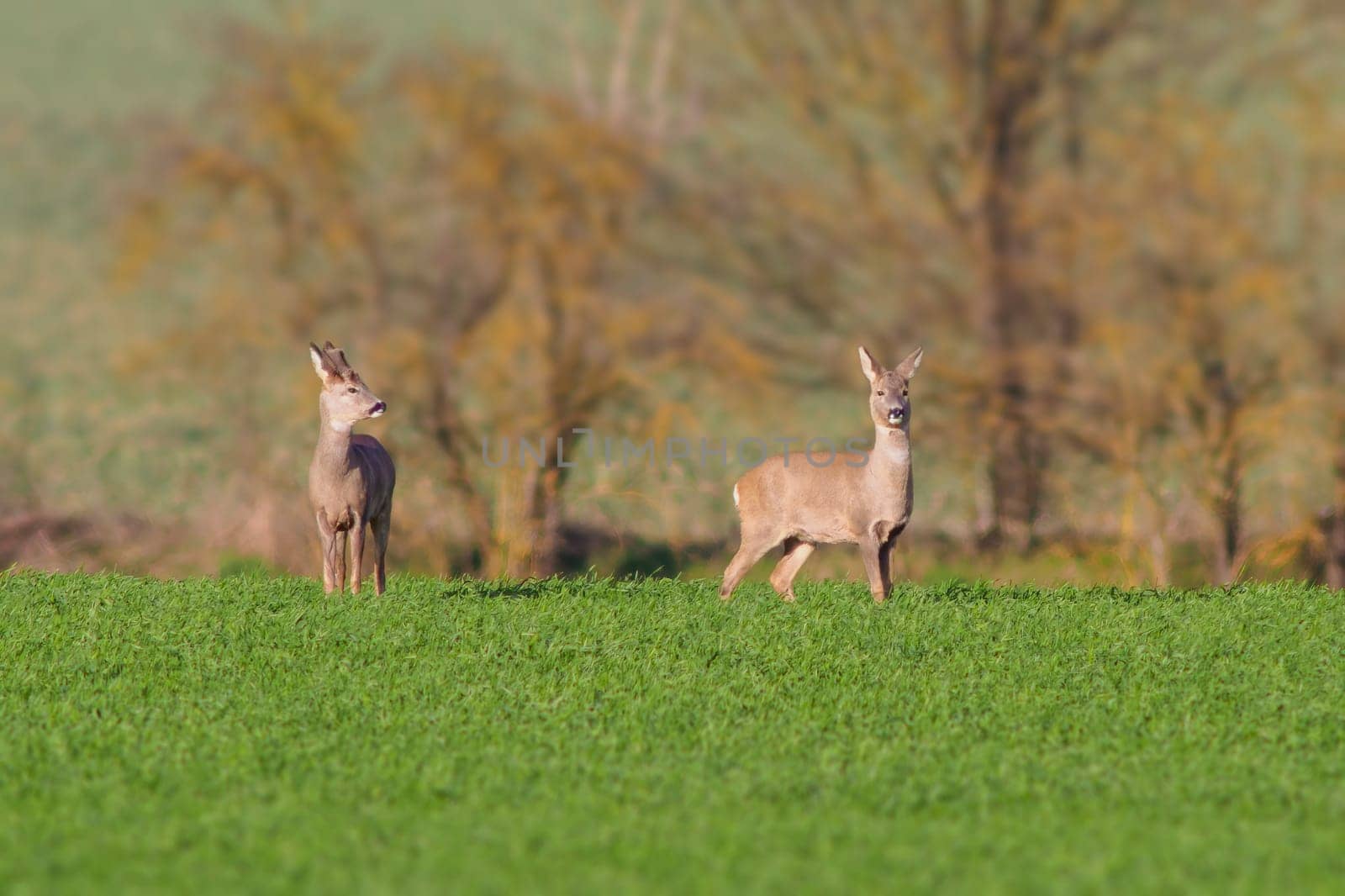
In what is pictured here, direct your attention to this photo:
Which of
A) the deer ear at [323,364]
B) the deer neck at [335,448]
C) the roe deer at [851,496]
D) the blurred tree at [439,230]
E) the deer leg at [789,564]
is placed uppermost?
the blurred tree at [439,230]

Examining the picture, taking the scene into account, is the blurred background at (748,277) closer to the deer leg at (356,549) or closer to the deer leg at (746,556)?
the deer leg at (746,556)

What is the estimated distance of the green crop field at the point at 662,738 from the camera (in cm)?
627

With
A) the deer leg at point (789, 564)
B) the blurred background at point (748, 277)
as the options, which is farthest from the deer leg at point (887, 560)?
the blurred background at point (748, 277)

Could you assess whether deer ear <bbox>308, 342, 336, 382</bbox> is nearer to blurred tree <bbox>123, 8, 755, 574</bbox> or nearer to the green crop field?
the green crop field

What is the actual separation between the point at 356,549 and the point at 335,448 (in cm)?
68

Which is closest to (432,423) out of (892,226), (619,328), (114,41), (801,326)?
(619,328)

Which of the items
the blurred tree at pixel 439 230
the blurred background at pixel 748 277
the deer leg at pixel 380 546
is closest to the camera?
the deer leg at pixel 380 546

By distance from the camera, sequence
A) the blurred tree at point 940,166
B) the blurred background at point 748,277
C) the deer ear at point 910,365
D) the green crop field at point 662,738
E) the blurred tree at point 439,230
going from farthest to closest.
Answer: the blurred tree at point 940,166
the blurred tree at point 439,230
the blurred background at point 748,277
the deer ear at point 910,365
the green crop field at point 662,738

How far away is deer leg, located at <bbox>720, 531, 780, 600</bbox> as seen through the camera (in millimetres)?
10977

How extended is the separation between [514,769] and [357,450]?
3.66m

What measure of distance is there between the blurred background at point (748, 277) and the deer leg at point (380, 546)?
3.14m

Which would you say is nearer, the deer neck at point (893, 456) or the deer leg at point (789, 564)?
the deer neck at point (893, 456)

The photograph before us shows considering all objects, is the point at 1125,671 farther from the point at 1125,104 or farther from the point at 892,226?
the point at 1125,104

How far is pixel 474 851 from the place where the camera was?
20.7 ft
